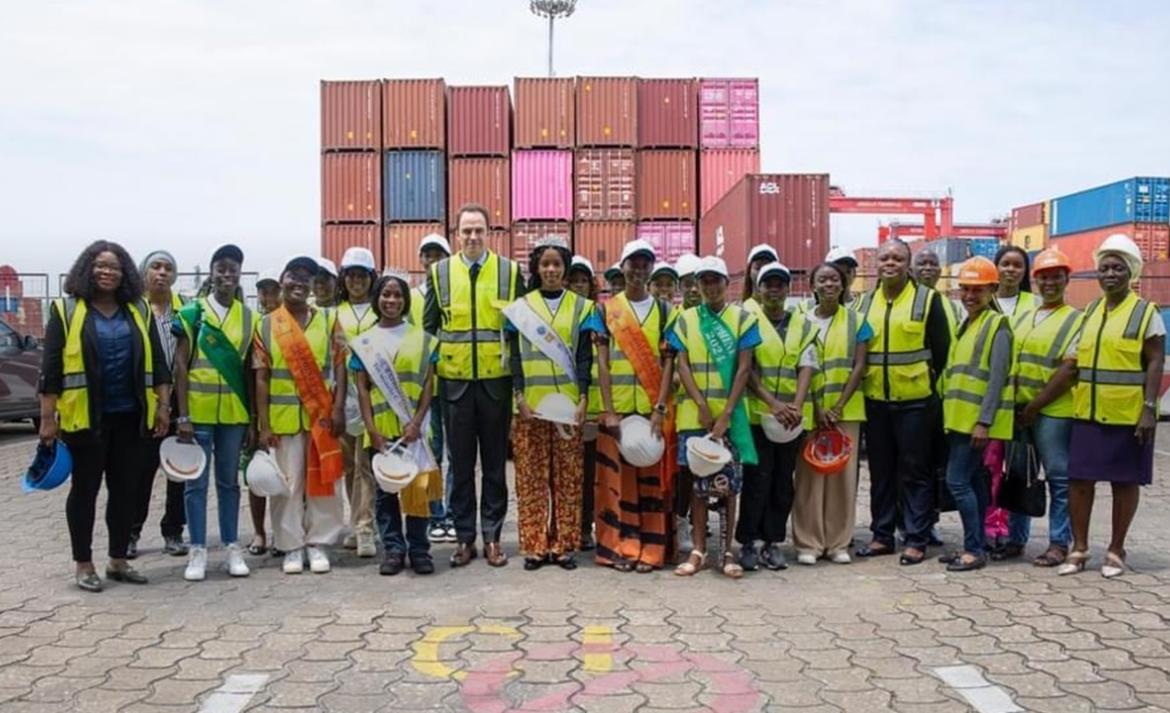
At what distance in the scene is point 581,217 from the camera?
19.5 metres

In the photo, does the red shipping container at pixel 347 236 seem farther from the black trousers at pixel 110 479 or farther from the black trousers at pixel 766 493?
the black trousers at pixel 766 493

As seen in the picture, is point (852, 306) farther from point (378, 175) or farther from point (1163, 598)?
point (378, 175)

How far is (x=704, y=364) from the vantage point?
5605 millimetres

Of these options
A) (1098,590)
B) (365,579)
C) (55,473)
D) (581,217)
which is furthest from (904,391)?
(581,217)

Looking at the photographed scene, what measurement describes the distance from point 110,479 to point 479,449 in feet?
6.51

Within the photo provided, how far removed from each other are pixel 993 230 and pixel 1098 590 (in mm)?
41515

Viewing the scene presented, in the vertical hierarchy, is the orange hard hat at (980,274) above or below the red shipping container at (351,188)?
below

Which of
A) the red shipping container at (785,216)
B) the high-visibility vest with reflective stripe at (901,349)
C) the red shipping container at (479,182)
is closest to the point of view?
the high-visibility vest with reflective stripe at (901,349)

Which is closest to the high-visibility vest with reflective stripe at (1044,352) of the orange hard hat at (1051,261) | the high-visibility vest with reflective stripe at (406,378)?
the orange hard hat at (1051,261)

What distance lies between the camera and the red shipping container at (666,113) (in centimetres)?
2002

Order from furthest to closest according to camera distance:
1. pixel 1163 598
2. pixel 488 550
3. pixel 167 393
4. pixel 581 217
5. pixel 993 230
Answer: pixel 993 230, pixel 581 217, pixel 488 550, pixel 167 393, pixel 1163 598

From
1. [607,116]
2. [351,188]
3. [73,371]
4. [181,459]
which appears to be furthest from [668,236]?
[73,371]

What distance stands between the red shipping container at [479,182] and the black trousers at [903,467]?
14312mm

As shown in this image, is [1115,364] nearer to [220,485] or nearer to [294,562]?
[294,562]
